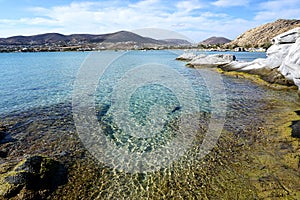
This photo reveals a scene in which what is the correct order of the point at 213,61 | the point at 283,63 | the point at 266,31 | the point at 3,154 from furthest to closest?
1. the point at 266,31
2. the point at 213,61
3. the point at 283,63
4. the point at 3,154

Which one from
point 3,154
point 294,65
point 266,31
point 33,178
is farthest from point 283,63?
point 266,31

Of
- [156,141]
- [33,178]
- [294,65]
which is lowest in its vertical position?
[156,141]

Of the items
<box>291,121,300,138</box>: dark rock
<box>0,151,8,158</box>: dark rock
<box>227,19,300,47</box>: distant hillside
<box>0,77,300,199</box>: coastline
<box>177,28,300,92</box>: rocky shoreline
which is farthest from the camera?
<box>227,19,300,47</box>: distant hillside

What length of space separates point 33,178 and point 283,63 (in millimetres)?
21972

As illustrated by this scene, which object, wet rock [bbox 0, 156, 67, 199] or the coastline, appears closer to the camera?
wet rock [bbox 0, 156, 67, 199]

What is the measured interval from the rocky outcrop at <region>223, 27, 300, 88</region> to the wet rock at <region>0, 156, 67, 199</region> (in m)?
19.0

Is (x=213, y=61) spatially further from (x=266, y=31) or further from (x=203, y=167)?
(x=266, y=31)

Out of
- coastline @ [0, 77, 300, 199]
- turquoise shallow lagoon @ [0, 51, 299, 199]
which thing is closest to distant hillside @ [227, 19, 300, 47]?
turquoise shallow lagoon @ [0, 51, 299, 199]

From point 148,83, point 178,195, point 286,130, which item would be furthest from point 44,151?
point 148,83

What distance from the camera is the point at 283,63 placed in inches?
764

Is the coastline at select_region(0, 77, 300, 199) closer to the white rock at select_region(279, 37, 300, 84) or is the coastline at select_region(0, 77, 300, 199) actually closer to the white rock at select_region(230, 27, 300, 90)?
the white rock at select_region(279, 37, 300, 84)

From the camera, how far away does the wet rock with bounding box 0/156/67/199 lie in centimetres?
585

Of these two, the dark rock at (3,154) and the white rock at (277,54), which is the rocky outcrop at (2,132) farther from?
the white rock at (277,54)

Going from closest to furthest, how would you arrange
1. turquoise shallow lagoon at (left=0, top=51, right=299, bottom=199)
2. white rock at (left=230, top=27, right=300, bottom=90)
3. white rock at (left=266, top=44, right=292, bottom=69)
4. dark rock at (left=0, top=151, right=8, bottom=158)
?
turquoise shallow lagoon at (left=0, top=51, right=299, bottom=199) < dark rock at (left=0, top=151, right=8, bottom=158) < white rock at (left=230, top=27, right=300, bottom=90) < white rock at (left=266, top=44, right=292, bottom=69)
